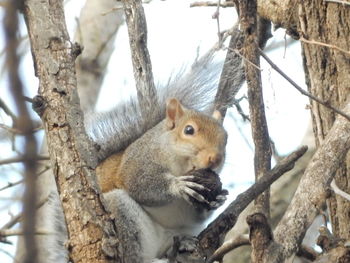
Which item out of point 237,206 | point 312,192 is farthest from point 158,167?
point 312,192

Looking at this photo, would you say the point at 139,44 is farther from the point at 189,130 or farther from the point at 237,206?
the point at 237,206

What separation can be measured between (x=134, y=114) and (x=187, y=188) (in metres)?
0.70

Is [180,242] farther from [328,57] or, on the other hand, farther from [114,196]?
[328,57]

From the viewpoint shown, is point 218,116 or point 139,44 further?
point 218,116

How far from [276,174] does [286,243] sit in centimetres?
24

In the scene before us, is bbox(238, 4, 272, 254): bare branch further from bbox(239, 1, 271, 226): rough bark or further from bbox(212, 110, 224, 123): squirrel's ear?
bbox(212, 110, 224, 123): squirrel's ear

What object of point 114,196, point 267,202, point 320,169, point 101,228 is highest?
point 101,228

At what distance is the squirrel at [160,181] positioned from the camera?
2.34 m

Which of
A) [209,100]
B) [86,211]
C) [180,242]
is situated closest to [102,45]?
[209,100]

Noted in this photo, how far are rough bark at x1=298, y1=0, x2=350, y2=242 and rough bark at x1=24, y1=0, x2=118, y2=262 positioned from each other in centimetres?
117

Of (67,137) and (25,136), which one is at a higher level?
(25,136)

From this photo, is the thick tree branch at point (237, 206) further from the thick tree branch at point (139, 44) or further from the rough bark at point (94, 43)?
the rough bark at point (94, 43)

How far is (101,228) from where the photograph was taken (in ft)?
4.44

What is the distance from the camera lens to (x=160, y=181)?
2.48 metres
